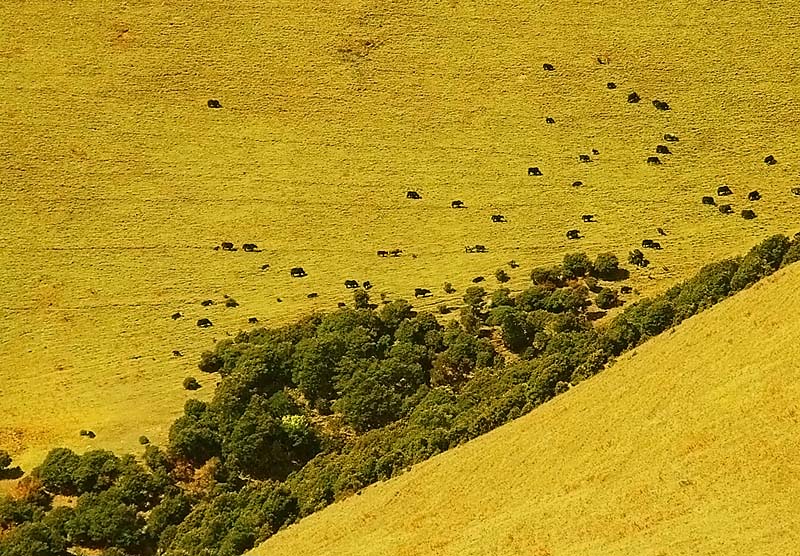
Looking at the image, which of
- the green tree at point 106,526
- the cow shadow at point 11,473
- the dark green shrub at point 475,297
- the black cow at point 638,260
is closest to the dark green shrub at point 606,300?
the black cow at point 638,260

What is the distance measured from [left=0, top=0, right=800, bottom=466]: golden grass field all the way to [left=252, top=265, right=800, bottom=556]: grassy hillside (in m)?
22.4

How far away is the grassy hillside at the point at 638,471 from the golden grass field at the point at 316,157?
22432 millimetres

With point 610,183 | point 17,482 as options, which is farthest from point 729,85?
point 17,482

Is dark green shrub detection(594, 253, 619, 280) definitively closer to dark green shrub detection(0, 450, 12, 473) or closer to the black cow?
the black cow

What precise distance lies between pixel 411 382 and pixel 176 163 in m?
35.8

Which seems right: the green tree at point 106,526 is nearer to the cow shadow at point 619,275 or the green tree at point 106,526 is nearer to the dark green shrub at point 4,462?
the dark green shrub at point 4,462

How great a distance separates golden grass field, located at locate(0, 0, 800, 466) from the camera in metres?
89.6

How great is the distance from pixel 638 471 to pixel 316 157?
173 ft

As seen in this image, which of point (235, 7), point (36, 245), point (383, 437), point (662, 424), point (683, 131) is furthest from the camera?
point (235, 7)

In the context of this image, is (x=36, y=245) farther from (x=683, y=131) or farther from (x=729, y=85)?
(x=729, y=85)

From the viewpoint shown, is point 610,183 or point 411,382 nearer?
point 411,382

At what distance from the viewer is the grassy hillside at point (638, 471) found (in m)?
54.4

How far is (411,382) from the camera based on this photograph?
81688 millimetres

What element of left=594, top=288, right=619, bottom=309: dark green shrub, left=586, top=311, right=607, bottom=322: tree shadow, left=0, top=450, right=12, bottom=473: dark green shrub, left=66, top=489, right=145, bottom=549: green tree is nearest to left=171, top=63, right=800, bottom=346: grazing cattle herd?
left=594, top=288, right=619, bottom=309: dark green shrub
